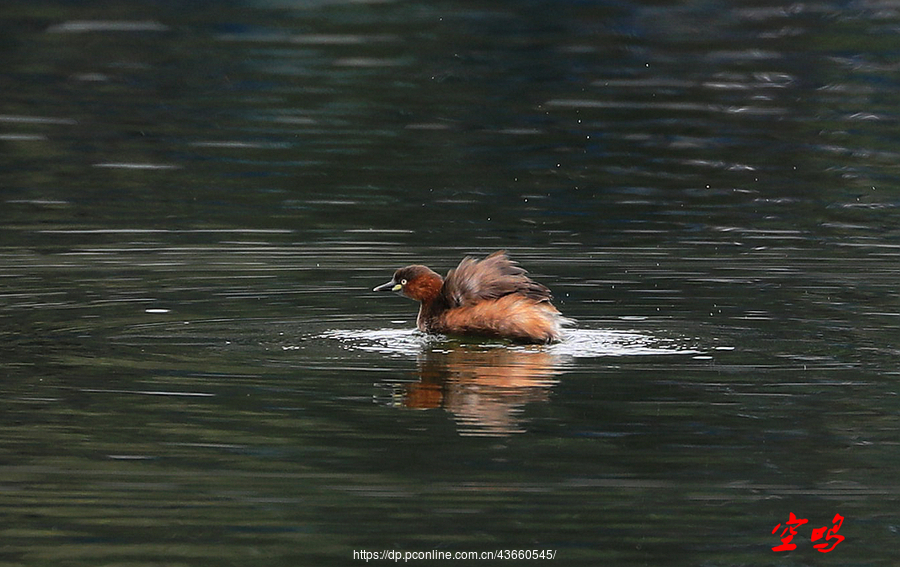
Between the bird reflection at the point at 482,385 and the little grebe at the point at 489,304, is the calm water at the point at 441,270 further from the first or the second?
the little grebe at the point at 489,304

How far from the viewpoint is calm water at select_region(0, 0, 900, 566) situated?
6.96 metres

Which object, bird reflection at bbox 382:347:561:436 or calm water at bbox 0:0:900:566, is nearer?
calm water at bbox 0:0:900:566

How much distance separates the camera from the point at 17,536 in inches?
260

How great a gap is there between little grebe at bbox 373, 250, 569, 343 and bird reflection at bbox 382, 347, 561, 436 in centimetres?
17

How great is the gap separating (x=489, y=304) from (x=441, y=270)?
2.68 meters

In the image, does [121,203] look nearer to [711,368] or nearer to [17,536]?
[711,368]

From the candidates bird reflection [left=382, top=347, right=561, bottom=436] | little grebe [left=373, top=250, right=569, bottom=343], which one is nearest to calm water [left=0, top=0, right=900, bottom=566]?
bird reflection [left=382, top=347, right=561, bottom=436]

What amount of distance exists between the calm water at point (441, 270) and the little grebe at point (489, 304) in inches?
9.4

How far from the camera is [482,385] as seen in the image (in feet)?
29.7

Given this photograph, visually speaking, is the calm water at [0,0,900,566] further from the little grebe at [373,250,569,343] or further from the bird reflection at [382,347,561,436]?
the little grebe at [373,250,569,343]

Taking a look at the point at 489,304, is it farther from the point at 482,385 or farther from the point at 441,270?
the point at 441,270

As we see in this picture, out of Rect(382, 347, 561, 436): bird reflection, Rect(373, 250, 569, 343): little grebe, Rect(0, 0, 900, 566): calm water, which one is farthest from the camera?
Rect(373, 250, 569, 343): little grebe

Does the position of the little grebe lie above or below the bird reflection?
above

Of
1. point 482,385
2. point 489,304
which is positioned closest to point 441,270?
point 489,304
